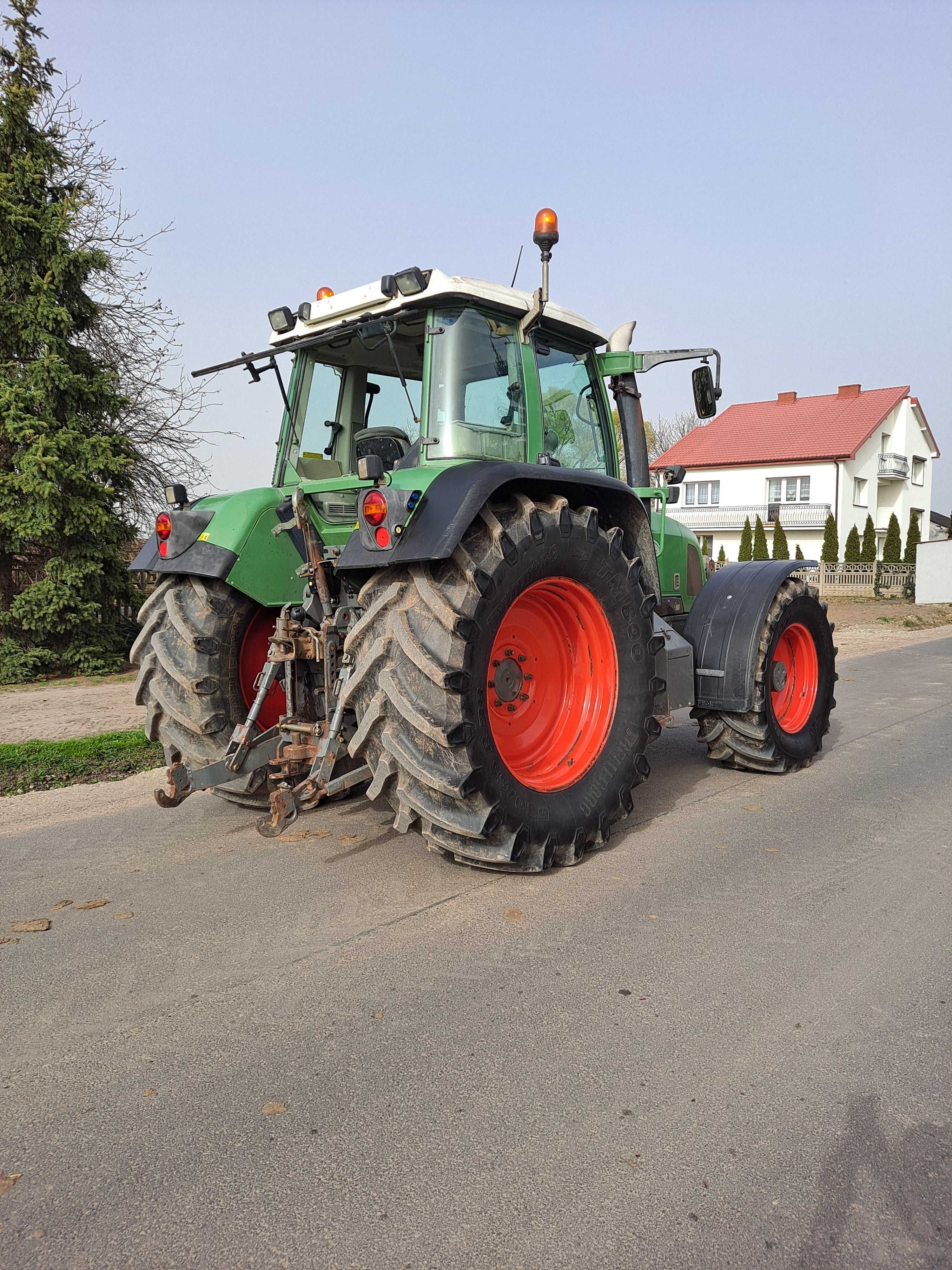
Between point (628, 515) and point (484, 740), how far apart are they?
5.61 ft

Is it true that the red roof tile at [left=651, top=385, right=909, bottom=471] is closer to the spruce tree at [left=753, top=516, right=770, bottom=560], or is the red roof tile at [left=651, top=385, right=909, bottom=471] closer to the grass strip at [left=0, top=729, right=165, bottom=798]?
the spruce tree at [left=753, top=516, right=770, bottom=560]

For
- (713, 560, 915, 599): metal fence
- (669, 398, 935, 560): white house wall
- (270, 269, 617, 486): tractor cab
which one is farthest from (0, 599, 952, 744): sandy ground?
(669, 398, 935, 560): white house wall

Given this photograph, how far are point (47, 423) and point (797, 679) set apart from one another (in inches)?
357

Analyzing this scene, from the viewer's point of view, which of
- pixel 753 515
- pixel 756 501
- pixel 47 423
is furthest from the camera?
pixel 756 501

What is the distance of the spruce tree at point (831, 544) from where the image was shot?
35969 millimetres

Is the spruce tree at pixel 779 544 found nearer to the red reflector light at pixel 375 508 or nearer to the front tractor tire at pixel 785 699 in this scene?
the front tractor tire at pixel 785 699

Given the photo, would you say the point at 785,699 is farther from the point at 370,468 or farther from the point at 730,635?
the point at 370,468

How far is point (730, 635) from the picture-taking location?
5.38 metres

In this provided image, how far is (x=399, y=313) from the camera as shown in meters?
4.20

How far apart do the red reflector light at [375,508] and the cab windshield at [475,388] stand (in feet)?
2.27

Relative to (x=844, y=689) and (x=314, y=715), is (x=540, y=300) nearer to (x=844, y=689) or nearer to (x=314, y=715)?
(x=314, y=715)

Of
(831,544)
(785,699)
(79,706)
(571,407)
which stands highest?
(571,407)

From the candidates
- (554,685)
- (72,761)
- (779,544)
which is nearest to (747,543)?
(779,544)

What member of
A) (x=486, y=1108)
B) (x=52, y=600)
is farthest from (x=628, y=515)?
(x=52, y=600)
